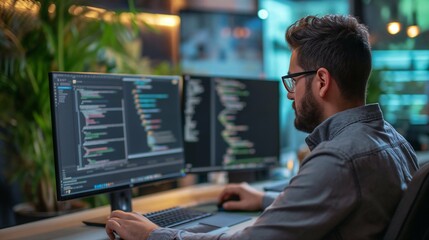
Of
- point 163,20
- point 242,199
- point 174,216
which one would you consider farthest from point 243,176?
point 163,20

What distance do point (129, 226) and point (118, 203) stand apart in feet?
1.35

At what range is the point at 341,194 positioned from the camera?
1.14 metres

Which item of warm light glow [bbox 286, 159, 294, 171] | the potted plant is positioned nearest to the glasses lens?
warm light glow [bbox 286, 159, 294, 171]

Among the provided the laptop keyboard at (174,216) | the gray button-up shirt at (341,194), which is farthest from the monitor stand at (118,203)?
the gray button-up shirt at (341,194)

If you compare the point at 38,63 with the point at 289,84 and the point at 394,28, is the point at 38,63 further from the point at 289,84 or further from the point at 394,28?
the point at 394,28

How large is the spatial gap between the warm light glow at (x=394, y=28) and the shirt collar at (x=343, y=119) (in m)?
2.68

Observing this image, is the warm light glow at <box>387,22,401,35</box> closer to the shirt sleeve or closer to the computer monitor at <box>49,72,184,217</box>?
the computer monitor at <box>49,72,184,217</box>

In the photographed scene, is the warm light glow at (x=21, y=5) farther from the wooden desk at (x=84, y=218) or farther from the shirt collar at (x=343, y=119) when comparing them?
the shirt collar at (x=343, y=119)

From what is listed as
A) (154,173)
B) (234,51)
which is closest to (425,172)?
(154,173)

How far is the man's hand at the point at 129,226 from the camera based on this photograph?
1.39 meters

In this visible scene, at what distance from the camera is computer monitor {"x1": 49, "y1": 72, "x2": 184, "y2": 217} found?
158 cm

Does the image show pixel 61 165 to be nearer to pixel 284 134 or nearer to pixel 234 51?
pixel 284 134

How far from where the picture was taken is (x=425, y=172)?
1188mm

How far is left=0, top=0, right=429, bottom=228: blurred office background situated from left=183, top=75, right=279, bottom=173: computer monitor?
91 centimetres
